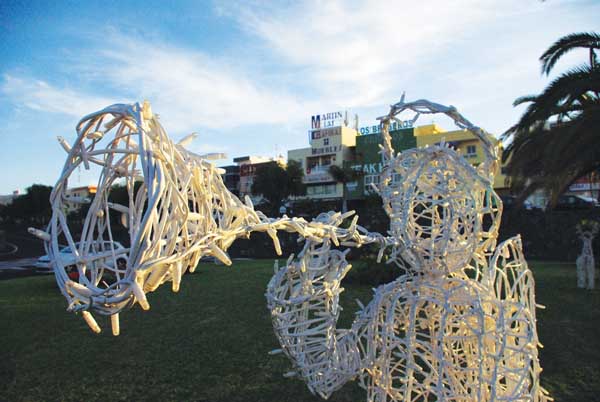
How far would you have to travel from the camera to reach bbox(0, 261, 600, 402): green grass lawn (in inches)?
181

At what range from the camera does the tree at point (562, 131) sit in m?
8.33

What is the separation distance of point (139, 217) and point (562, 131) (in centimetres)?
940

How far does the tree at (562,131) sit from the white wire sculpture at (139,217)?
8735 millimetres

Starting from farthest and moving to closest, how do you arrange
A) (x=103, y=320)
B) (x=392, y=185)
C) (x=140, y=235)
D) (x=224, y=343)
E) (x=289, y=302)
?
(x=103, y=320)
(x=224, y=343)
(x=392, y=185)
(x=289, y=302)
(x=140, y=235)

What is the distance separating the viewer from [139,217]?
4.80 feet

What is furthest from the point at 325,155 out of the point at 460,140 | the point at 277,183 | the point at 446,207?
the point at 446,207

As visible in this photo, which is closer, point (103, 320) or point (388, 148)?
point (388, 148)

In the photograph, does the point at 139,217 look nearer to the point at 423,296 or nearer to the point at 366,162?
the point at 423,296

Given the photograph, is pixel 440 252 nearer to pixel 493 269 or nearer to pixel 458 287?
pixel 458 287

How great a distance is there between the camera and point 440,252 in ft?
7.82

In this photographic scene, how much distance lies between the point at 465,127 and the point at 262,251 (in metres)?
18.4

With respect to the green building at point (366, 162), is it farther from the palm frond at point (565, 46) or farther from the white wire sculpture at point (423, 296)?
the white wire sculpture at point (423, 296)

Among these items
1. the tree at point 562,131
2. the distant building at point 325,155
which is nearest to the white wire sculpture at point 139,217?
the tree at point 562,131

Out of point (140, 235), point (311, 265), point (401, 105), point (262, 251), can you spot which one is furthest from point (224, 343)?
point (262, 251)
